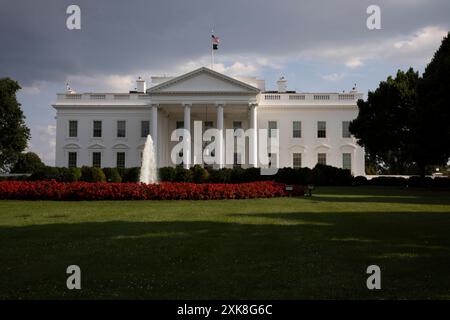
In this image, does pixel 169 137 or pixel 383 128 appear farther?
pixel 169 137

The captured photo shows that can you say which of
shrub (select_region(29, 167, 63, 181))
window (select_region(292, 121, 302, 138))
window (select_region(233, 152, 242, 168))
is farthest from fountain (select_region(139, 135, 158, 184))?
window (select_region(292, 121, 302, 138))

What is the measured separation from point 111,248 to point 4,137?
149 feet

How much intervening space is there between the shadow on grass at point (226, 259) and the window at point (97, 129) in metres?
41.2

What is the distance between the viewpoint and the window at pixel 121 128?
53.4m

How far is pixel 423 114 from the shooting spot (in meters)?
29.8

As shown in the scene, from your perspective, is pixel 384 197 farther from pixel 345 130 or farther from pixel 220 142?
pixel 345 130

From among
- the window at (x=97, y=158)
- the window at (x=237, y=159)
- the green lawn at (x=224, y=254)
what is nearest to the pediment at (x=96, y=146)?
the window at (x=97, y=158)

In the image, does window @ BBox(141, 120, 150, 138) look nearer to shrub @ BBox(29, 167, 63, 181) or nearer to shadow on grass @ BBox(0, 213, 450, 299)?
shrub @ BBox(29, 167, 63, 181)

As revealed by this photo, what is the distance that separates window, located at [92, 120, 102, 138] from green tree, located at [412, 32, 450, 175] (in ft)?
112

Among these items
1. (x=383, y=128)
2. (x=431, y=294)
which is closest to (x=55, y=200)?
(x=431, y=294)

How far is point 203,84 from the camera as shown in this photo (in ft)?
156

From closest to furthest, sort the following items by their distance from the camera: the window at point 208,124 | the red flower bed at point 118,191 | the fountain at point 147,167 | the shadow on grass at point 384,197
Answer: the shadow on grass at point 384,197 → the red flower bed at point 118,191 → the fountain at point 147,167 → the window at point 208,124

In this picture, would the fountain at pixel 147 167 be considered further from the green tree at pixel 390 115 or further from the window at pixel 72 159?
the window at pixel 72 159
